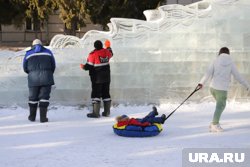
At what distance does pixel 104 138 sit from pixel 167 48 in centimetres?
351

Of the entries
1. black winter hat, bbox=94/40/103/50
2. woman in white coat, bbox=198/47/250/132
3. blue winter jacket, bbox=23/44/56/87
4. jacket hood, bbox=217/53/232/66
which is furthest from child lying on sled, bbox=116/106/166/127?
black winter hat, bbox=94/40/103/50

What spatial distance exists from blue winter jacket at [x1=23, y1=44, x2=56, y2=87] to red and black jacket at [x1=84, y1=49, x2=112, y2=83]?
31.2 inches

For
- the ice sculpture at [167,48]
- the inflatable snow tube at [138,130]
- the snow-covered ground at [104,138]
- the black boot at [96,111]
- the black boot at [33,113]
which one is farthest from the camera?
the ice sculpture at [167,48]

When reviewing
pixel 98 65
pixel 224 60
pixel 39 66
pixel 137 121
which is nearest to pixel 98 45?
pixel 98 65

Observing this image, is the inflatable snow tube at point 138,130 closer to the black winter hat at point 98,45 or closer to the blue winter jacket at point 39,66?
the blue winter jacket at point 39,66

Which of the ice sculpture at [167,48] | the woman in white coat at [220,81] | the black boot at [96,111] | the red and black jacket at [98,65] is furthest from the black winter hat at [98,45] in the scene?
the woman in white coat at [220,81]

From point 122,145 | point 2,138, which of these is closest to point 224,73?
point 122,145

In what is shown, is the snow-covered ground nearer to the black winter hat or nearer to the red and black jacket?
the red and black jacket

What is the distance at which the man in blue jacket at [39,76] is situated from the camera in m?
8.99

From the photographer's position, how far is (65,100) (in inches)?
408

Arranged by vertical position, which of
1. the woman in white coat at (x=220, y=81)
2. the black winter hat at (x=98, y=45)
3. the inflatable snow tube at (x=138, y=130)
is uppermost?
the black winter hat at (x=98, y=45)

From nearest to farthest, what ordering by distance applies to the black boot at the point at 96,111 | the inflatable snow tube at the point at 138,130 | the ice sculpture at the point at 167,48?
the inflatable snow tube at the point at 138,130 → the black boot at the point at 96,111 → the ice sculpture at the point at 167,48

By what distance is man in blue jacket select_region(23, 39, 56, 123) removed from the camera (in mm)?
8992

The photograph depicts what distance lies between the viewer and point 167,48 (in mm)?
10492
